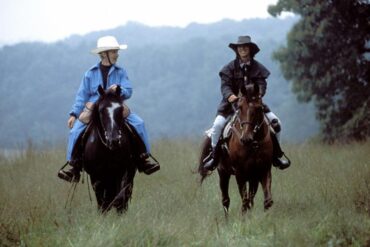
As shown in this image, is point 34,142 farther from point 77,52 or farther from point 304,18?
point 77,52

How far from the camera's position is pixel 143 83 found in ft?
275

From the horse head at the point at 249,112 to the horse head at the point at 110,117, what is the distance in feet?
5.47

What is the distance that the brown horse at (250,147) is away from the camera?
948 cm

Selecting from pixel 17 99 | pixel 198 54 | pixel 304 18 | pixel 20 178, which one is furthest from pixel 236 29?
pixel 20 178

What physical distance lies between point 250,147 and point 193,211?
125 centimetres

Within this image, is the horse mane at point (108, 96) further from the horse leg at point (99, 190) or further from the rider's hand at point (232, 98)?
the rider's hand at point (232, 98)

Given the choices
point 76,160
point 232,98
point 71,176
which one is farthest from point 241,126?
point 71,176

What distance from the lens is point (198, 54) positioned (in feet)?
280

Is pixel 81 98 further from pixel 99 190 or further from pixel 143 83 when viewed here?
pixel 143 83

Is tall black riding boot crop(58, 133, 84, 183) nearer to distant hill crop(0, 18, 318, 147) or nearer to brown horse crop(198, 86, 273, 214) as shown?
brown horse crop(198, 86, 273, 214)

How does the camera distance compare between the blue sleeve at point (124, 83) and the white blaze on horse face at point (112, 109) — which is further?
the blue sleeve at point (124, 83)

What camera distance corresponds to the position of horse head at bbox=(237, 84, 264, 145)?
9438 millimetres

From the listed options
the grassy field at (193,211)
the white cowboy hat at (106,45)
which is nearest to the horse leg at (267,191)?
the grassy field at (193,211)

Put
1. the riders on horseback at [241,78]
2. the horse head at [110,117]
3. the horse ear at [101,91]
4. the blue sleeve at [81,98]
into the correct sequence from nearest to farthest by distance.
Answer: the horse head at [110,117], the horse ear at [101,91], the blue sleeve at [81,98], the riders on horseback at [241,78]
